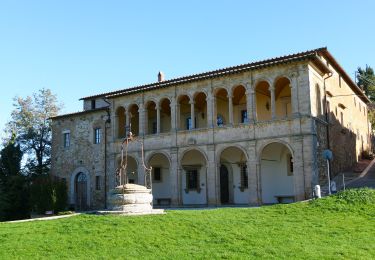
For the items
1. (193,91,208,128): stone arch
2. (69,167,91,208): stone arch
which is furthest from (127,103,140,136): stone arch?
(69,167,91,208): stone arch

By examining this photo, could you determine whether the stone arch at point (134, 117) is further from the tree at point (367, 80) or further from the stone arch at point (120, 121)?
the tree at point (367, 80)

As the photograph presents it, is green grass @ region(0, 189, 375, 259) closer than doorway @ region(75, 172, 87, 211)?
Yes

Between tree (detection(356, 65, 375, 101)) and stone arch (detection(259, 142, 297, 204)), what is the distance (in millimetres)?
28636

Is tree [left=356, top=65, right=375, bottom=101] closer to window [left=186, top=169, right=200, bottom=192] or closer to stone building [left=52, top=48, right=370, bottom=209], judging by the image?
stone building [left=52, top=48, right=370, bottom=209]

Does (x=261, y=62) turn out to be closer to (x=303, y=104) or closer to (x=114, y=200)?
(x=303, y=104)

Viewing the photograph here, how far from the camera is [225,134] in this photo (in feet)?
78.4

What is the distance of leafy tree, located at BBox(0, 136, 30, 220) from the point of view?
29.7 meters

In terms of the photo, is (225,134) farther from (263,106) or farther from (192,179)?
(192,179)

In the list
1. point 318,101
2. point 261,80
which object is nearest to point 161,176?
point 261,80

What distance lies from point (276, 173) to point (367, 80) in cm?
3217

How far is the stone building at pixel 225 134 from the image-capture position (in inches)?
858

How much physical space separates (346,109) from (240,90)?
377 inches

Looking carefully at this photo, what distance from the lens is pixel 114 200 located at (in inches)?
570

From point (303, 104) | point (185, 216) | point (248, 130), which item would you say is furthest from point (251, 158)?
point (185, 216)
